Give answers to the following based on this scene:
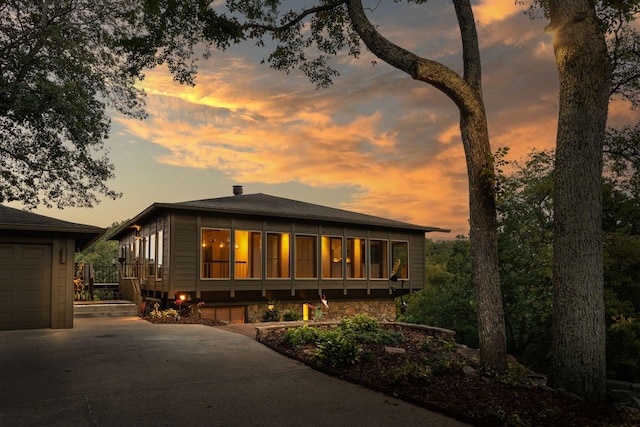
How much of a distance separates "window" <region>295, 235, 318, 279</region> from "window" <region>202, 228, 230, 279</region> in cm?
297

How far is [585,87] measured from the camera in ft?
21.3

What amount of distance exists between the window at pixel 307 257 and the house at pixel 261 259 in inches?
1.7

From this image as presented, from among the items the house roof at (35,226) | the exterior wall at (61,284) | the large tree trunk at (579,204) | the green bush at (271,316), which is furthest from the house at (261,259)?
the large tree trunk at (579,204)

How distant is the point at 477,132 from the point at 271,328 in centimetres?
657

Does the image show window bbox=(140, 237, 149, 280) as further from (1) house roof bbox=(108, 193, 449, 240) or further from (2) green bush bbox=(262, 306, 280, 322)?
(2) green bush bbox=(262, 306, 280, 322)

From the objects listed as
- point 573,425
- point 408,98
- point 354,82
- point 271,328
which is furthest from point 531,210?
point 573,425

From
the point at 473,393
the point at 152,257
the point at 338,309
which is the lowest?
the point at 338,309

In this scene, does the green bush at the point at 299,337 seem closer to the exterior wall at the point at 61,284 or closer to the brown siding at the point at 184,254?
the exterior wall at the point at 61,284

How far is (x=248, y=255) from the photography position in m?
18.3

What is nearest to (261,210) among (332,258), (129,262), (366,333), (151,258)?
(332,258)

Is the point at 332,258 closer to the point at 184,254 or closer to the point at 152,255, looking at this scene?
the point at 184,254

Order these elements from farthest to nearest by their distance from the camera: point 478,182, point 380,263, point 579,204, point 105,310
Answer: point 380,263
point 105,310
point 478,182
point 579,204

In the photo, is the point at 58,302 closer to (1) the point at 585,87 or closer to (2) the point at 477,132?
(2) the point at 477,132

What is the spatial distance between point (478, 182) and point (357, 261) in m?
14.0
